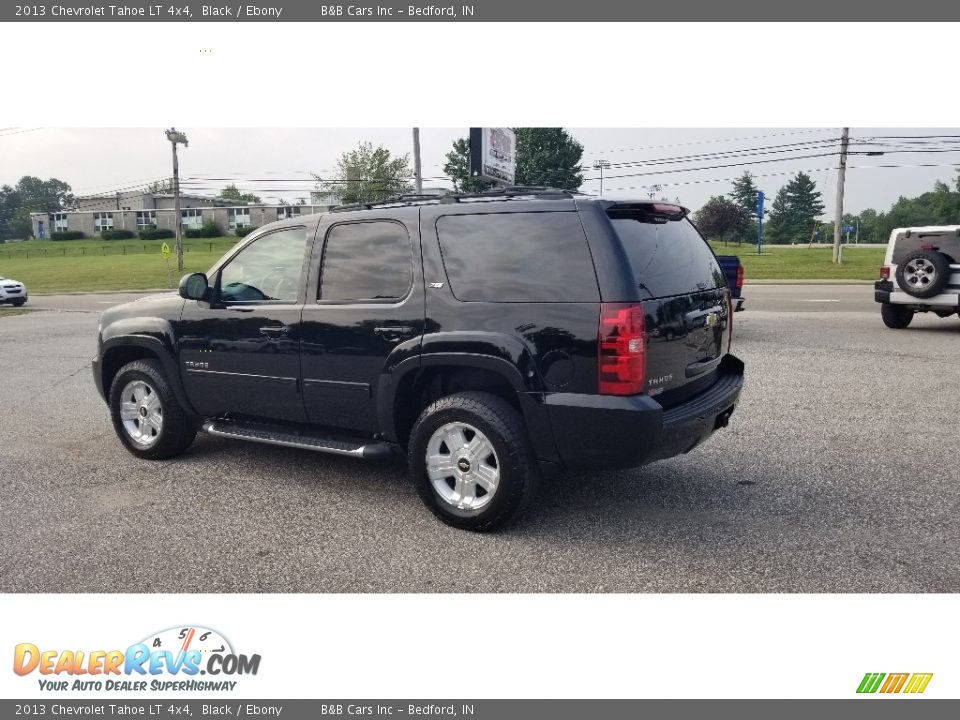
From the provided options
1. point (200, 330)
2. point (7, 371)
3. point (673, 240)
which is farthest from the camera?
point (7, 371)

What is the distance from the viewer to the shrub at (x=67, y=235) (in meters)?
70.6

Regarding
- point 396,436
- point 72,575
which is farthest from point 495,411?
point 72,575

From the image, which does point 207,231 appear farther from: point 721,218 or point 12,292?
point 721,218

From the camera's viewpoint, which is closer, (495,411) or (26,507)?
(495,411)

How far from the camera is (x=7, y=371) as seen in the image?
10664mm

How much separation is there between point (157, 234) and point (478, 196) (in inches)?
2735

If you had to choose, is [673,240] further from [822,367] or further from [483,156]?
[483,156]

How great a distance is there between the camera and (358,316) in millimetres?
4605

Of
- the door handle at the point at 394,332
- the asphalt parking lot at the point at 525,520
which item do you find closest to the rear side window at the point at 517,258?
the door handle at the point at 394,332

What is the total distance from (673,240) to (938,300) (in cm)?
1052

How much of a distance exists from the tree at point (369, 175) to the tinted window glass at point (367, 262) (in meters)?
40.9

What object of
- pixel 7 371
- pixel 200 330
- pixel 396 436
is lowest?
pixel 7 371

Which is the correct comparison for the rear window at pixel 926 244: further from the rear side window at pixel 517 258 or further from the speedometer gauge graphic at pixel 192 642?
the speedometer gauge graphic at pixel 192 642

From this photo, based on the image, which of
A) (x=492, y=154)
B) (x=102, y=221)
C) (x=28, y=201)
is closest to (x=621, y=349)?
(x=492, y=154)
